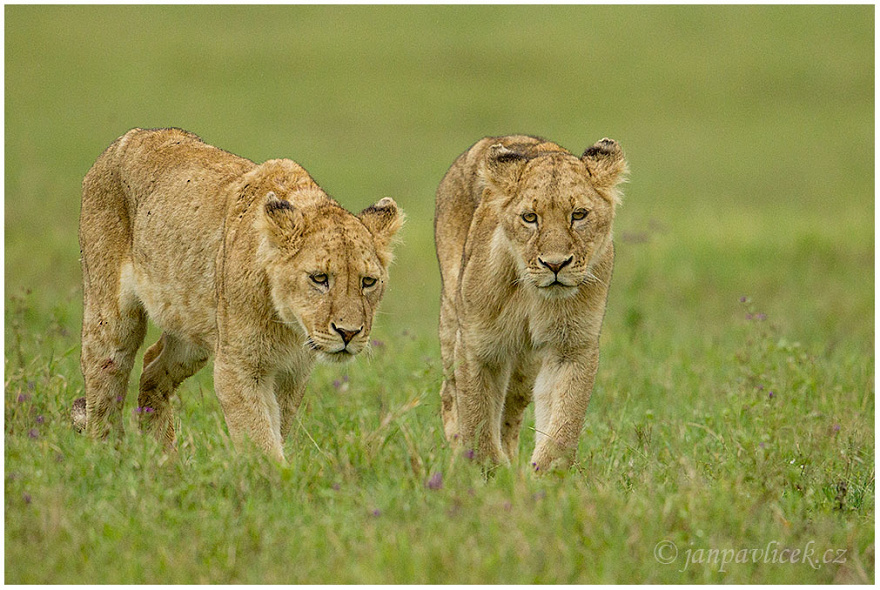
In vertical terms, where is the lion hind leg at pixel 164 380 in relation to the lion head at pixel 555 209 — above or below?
below

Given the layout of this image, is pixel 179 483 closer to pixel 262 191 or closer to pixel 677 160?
pixel 262 191

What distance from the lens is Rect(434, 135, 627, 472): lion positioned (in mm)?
5492

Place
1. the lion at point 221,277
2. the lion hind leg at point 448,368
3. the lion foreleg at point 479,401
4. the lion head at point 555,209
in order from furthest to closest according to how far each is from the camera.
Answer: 1. the lion hind leg at point 448,368
2. the lion foreleg at point 479,401
3. the lion head at point 555,209
4. the lion at point 221,277

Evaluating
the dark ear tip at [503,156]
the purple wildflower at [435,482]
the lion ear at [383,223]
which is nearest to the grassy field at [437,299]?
the purple wildflower at [435,482]

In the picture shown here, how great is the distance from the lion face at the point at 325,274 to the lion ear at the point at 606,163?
119 cm

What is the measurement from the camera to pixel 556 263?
210 inches

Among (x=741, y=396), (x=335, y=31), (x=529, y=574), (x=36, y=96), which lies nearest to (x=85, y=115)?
(x=36, y=96)

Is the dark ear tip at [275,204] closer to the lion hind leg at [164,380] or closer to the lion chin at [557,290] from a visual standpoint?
the lion chin at [557,290]

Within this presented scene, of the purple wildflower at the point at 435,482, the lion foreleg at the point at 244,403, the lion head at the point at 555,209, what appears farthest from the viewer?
the lion head at the point at 555,209

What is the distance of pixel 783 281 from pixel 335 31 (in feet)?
60.4

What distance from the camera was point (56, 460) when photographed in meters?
4.89

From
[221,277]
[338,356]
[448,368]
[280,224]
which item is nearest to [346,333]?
[338,356]

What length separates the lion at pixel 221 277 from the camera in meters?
5.02

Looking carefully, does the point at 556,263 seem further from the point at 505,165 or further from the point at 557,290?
the point at 505,165
